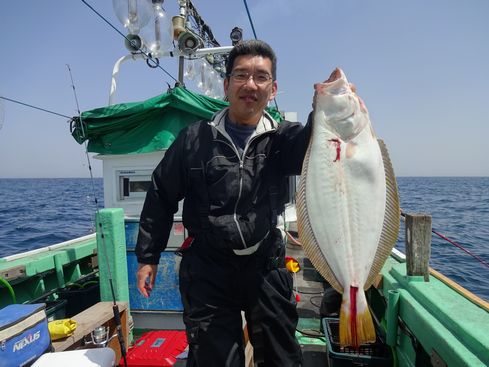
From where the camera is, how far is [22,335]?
2.44 m

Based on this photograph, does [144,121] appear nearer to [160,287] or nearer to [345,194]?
[160,287]

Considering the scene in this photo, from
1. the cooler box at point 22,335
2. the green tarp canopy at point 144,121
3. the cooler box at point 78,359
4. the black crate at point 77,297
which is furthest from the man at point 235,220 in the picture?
the black crate at point 77,297

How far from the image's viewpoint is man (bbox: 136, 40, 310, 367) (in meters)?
2.24

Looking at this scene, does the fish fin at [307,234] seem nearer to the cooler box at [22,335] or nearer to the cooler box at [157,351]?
the cooler box at [157,351]

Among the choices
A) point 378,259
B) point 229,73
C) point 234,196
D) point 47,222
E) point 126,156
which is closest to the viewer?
point 378,259

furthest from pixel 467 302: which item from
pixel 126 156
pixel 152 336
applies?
pixel 126 156

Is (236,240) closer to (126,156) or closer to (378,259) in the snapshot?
(378,259)

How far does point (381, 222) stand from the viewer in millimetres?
2098

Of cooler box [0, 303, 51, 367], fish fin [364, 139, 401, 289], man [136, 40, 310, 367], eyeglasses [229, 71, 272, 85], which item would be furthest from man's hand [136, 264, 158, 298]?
fish fin [364, 139, 401, 289]

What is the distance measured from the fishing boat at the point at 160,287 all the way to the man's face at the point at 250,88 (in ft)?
5.84

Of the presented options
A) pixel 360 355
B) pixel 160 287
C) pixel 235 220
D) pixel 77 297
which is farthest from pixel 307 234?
pixel 77 297

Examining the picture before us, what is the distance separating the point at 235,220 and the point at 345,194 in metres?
0.70

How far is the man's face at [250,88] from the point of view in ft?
7.34

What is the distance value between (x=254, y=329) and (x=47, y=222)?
62.8 feet
